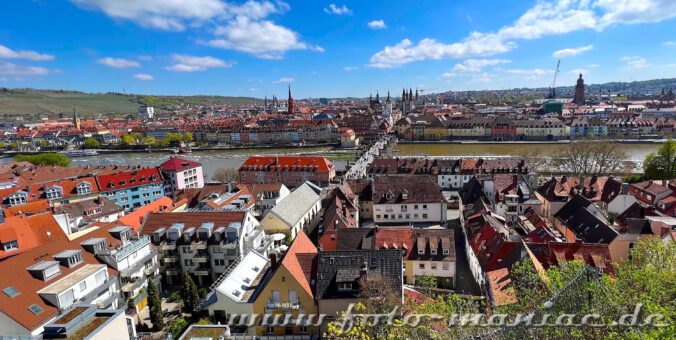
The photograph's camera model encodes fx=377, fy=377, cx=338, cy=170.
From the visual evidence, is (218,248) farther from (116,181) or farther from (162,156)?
(162,156)

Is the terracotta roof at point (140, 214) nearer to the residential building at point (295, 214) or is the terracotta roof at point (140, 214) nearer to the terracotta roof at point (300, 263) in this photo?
the residential building at point (295, 214)

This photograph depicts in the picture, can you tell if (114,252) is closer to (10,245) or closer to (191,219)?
(191,219)

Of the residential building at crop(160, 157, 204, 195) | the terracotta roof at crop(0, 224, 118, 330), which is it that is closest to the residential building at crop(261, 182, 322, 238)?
the terracotta roof at crop(0, 224, 118, 330)

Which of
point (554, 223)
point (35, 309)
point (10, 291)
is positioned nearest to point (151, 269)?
point (35, 309)

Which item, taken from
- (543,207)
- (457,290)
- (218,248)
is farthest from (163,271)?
(543,207)

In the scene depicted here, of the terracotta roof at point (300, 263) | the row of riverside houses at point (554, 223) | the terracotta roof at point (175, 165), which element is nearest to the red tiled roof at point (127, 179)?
the terracotta roof at point (175, 165)
